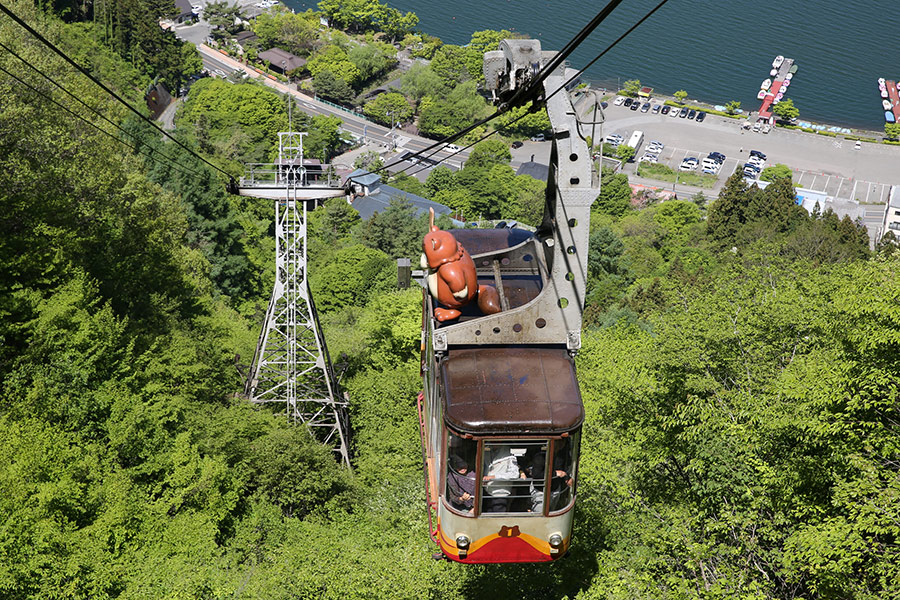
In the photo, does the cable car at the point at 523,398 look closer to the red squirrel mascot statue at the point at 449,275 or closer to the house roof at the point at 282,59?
the red squirrel mascot statue at the point at 449,275

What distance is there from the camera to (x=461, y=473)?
12.2 meters

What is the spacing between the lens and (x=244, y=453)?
1029 inches

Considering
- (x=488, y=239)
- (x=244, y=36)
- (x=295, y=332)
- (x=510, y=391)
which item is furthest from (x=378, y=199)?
(x=510, y=391)

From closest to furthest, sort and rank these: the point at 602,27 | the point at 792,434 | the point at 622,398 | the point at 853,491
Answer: the point at 853,491 → the point at 792,434 → the point at 622,398 → the point at 602,27

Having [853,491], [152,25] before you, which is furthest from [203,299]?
[152,25]

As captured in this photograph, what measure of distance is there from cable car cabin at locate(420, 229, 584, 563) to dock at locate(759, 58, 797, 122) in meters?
107

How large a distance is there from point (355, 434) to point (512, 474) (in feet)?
67.7

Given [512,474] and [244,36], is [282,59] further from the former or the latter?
[512,474]

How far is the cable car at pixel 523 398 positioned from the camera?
11789 millimetres

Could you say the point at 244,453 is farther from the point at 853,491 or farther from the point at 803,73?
the point at 803,73

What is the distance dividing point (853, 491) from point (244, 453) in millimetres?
18058

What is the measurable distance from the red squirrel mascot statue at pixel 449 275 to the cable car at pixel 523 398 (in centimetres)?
60

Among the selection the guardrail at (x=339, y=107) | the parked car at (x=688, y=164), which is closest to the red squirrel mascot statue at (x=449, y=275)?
the parked car at (x=688, y=164)

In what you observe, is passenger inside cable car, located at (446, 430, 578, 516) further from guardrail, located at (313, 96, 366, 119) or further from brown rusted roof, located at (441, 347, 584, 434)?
guardrail, located at (313, 96, 366, 119)
